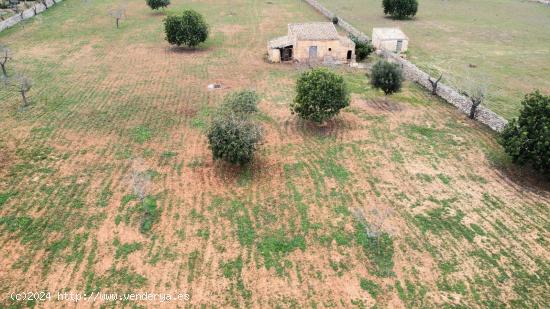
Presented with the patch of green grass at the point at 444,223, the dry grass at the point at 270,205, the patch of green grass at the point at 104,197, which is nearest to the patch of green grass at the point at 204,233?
the dry grass at the point at 270,205

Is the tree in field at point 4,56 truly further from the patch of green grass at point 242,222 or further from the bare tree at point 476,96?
the bare tree at point 476,96

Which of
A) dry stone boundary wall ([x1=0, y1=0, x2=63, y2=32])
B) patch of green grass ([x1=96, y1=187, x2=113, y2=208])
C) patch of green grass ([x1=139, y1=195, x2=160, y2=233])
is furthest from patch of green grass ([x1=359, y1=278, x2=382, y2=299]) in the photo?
dry stone boundary wall ([x1=0, y1=0, x2=63, y2=32])

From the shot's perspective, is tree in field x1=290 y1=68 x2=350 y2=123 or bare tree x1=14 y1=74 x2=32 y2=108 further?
bare tree x1=14 y1=74 x2=32 y2=108

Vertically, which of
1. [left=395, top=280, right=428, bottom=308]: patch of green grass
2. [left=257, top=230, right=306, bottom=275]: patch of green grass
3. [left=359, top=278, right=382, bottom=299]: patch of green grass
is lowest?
[left=395, top=280, right=428, bottom=308]: patch of green grass

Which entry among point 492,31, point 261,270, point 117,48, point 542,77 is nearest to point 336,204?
point 261,270

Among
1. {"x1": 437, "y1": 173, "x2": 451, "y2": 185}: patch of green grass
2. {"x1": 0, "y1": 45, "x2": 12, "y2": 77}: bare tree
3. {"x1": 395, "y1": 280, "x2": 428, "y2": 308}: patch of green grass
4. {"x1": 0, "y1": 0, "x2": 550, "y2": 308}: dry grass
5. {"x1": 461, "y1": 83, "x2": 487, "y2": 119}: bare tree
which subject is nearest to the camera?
{"x1": 395, "y1": 280, "x2": 428, "y2": 308}: patch of green grass

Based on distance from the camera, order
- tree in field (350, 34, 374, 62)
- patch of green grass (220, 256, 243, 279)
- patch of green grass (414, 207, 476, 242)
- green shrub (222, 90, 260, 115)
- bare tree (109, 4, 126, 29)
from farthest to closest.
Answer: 1. bare tree (109, 4, 126, 29)
2. tree in field (350, 34, 374, 62)
3. green shrub (222, 90, 260, 115)
4. patch of green grass (414, 207, 476, 242)
5. patch of green grass (220, 256, 243, 279)

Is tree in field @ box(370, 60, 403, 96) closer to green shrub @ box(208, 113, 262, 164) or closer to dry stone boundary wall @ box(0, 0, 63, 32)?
green shrub @ box(208, 113, 262, 164)

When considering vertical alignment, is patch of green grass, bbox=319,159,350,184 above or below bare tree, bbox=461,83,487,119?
below
